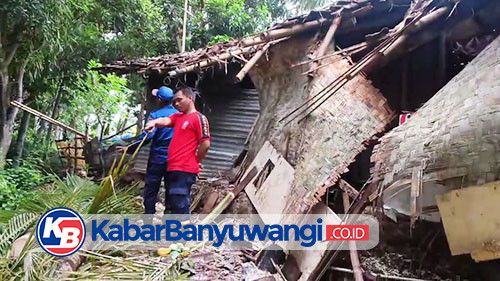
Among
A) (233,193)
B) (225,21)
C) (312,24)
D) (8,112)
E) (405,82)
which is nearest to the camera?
(405,82)

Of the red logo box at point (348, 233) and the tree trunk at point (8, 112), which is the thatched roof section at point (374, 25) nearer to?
the red logo box at point (348, 233)

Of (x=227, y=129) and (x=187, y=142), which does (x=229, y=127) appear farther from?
(x=187, y=142)

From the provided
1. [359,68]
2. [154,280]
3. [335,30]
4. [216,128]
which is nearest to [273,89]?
[335,30]

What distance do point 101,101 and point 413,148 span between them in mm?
9327

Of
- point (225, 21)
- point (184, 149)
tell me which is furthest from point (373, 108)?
point (225, 21)

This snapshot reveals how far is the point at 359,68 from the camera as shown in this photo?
10.7 feet

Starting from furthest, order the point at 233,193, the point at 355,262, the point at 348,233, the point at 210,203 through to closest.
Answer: the point at 210,203 < the point at 233,193 < the point at 348,233 < the point at 355,262

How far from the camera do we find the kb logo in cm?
301

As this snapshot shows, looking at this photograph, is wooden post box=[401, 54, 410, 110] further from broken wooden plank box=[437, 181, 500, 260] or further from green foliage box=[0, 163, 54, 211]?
green foliage box=[0, 163, 54, 211]

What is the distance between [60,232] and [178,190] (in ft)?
3.33

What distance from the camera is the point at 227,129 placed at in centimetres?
692

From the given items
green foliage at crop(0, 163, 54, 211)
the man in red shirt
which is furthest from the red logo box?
green foliage at crop(0, 163, 54, 211)

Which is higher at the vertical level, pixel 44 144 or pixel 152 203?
pixel 44 144

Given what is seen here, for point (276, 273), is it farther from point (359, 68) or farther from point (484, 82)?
point (484, 82)
